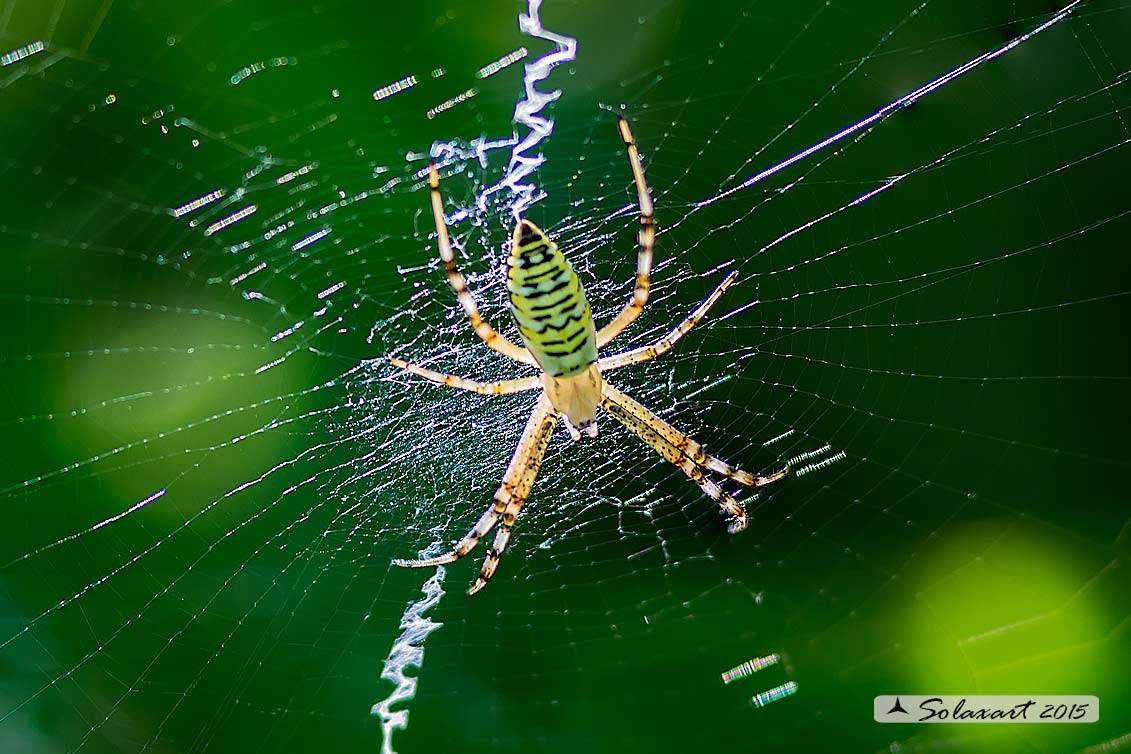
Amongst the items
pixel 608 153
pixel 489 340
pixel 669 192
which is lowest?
pixel 489 340

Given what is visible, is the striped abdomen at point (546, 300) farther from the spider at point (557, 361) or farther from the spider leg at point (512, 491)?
the spider leg at point (512, 491)

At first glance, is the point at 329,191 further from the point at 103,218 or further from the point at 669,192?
the point at 669,192

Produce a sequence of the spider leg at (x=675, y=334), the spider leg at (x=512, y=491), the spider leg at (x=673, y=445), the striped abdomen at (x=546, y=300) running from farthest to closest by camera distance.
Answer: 1. the spider leg at (x=673, y=445)
2. the spider leg at (x=512, y=491)
3. the spider leg at (x=675, y=334)
4. the striped abdomen at (x=546, y=300)

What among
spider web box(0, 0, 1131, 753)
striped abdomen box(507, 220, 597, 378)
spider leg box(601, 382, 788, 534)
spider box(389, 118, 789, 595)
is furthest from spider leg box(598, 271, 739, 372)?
striped abdomen box(507, 220, 597, 378)

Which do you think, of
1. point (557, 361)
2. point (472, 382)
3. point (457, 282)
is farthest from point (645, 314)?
point (457, 282)


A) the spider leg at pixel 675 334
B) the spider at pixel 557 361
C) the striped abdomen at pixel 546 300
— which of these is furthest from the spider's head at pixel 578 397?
the striped abdomen at pixel 546 300

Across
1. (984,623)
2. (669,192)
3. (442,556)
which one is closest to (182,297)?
(442,556)

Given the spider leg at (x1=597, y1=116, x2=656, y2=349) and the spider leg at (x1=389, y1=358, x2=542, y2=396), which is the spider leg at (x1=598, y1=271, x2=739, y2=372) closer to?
the spider leg at (x1=597, y1=116, x2=656, y2=349)
